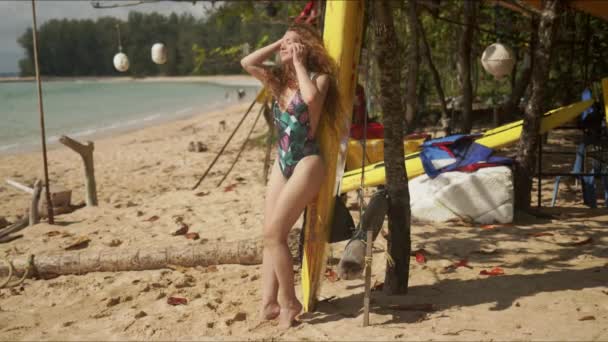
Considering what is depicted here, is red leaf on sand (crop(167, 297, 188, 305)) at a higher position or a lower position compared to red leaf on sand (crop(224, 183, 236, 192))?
lower

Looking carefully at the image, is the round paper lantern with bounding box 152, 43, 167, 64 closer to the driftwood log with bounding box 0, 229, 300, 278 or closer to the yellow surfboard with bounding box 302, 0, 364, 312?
the driftwood log with bounding box 0, 229, 300, 278

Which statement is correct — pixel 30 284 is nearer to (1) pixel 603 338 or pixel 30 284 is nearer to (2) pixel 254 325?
(2) pixel 254 325

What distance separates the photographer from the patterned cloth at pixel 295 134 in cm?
296

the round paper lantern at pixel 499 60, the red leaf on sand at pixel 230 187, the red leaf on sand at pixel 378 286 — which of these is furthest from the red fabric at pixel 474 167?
the red leaf on sand at pixel 230 187

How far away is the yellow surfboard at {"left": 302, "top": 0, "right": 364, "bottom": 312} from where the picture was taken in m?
3.17

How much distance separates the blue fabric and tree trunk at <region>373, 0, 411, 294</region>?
6.99 ft

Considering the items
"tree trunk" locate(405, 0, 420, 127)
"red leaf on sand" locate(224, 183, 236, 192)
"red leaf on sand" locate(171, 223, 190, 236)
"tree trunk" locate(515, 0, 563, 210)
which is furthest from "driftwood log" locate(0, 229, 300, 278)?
"tree trunk" locate(405, 0, 420, 127)

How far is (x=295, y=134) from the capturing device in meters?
2.97

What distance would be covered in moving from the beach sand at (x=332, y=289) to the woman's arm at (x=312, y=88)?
1147 millimetres

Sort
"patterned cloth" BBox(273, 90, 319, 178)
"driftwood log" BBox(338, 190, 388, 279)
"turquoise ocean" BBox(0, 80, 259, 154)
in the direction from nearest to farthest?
"driftwood log" BBox(338, 190, 388, 279)
"patterned cloth" BBox(273, 90, 319, 178)
"turquoise ocean" BBox(0, 80, 259, 154)

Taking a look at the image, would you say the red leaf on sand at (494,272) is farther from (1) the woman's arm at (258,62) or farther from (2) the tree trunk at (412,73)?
(2) the tree trunk at (412,73)

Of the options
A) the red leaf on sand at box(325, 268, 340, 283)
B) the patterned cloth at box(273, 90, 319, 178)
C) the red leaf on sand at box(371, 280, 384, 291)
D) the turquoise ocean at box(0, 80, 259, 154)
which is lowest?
the turquoise ocean at box(0, 80, 259, 154)

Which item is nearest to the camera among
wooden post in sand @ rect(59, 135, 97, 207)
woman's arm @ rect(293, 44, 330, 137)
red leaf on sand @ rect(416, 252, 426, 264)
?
woman's arm @ rect(293, 44, 330, 137)

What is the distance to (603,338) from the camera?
2621 mm
